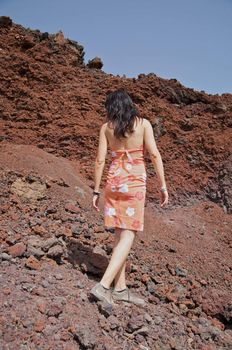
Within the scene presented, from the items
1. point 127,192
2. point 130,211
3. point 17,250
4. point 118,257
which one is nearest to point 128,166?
point 127,192

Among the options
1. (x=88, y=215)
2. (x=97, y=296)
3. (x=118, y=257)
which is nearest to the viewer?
(x=97, y=296)

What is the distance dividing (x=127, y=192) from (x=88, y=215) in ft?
5.27

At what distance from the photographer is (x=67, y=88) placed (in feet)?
25.7

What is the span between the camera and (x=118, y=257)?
9.98 feet

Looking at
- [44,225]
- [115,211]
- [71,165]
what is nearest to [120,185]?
[115,211]

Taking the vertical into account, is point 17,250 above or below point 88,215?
below

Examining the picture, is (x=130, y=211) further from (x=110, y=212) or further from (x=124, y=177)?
(x=124, y=177)

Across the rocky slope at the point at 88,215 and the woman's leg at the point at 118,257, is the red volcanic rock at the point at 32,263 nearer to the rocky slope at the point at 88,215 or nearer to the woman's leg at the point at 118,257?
the rocky slope at the point at 88,215

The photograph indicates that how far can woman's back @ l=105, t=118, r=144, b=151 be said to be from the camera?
10.6 ft

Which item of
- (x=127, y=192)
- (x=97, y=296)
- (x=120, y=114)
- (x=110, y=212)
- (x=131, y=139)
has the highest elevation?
(x=120, y=114)

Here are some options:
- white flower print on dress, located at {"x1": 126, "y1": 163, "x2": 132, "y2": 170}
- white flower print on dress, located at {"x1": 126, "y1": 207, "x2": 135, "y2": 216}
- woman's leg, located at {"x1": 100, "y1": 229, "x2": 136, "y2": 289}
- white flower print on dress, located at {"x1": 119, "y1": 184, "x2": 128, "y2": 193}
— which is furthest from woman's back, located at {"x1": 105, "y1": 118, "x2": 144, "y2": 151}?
woman's leg, located at {"x1": 100, "y1": 229, "x2": 136, "y2": 289}

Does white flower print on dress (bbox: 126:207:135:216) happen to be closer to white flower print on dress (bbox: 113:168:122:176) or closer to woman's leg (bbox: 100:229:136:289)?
woman's leg (bbox: 100:229:136:289)

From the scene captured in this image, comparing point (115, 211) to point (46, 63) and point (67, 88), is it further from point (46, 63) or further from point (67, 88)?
point (46, 63)

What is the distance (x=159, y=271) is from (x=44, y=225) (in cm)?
137
